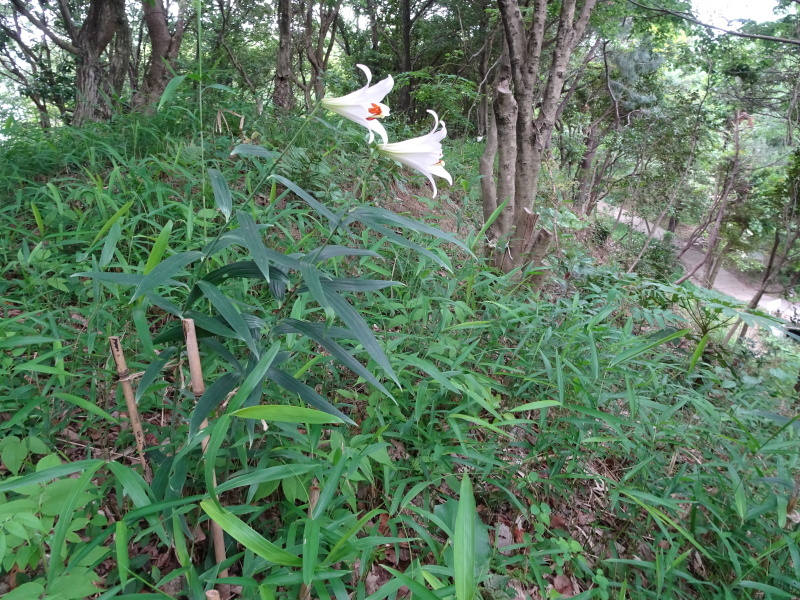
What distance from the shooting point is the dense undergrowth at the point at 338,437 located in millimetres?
831

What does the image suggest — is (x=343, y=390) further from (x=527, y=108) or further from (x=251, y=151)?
(x=527, y=108)

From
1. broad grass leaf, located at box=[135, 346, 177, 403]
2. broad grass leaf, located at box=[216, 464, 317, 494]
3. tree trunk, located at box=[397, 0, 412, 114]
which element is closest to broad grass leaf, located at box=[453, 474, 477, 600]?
broad grass leaf, located at box=[216, 464, 317, 494]

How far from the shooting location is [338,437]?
1.12m

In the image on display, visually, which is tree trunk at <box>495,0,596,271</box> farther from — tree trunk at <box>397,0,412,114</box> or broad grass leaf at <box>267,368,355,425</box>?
tree trunk at <box>397,0,412,114</box>

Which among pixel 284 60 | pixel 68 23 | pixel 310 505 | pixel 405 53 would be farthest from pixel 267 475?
pixel 405 53

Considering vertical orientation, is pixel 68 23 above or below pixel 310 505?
above

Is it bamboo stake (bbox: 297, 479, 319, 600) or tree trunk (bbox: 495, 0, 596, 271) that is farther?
tree trunk (bbox: 495, 0, 596, 271)

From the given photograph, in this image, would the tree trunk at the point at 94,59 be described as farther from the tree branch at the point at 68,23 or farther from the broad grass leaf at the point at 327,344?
the broad grass leaf at the point at 327,344

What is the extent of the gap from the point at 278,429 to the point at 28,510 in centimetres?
51

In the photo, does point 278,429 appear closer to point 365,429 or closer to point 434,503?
point 365,429

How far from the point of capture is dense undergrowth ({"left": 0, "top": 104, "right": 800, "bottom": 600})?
831 millimetres

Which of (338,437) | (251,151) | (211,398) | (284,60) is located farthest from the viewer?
Result: (284,60)

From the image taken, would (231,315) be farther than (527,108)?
No

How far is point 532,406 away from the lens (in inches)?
49.6
